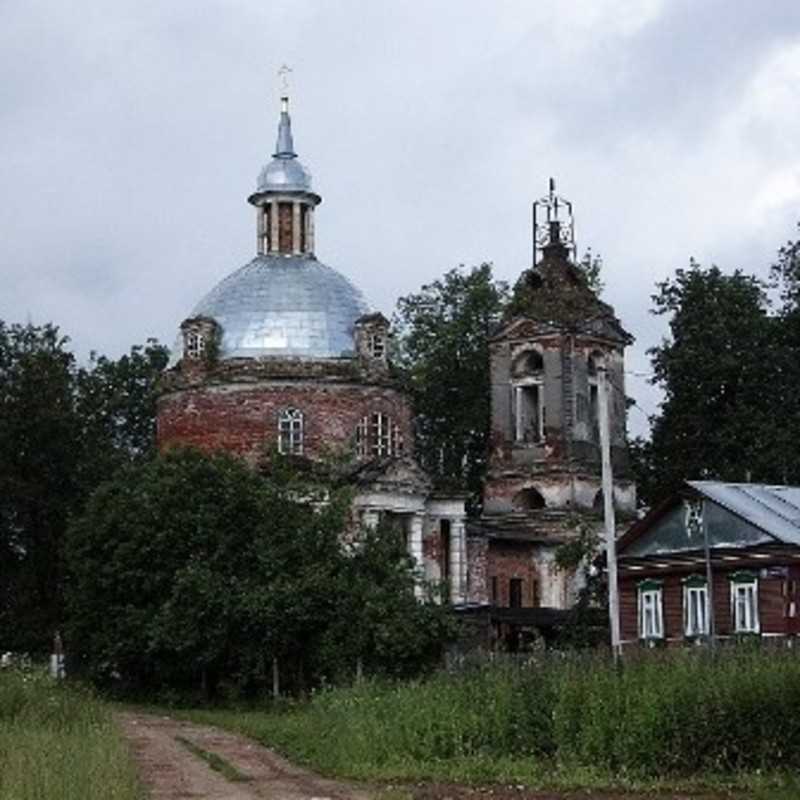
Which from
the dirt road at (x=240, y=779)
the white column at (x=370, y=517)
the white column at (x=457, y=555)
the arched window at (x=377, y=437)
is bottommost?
the dirt road at (x=240, y=779)

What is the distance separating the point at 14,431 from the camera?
53.1 meters

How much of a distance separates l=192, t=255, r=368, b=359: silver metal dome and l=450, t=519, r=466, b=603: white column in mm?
5982

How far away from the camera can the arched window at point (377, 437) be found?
5106 centimetres

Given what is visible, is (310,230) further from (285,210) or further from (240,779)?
(240,779)

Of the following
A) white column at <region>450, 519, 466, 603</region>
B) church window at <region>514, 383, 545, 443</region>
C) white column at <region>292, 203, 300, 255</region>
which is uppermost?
white column at <region>292, 203, 300, 255</region>

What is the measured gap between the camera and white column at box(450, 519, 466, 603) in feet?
168

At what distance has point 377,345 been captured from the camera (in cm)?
5284

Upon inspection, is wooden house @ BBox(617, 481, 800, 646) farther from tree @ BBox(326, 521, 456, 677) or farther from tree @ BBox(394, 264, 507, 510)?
tree @ BBox(394, 264, 507, 510)

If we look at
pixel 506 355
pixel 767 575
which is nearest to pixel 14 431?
pixel 506 355

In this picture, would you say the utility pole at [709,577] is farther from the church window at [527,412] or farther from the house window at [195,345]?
the house window at [195,345]

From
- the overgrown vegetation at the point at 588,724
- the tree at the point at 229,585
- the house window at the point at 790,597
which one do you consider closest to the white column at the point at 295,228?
the tree at the point at 229,585

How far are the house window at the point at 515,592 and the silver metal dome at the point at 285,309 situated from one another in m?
8.91

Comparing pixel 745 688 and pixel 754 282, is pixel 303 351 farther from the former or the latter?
pixel 745 688

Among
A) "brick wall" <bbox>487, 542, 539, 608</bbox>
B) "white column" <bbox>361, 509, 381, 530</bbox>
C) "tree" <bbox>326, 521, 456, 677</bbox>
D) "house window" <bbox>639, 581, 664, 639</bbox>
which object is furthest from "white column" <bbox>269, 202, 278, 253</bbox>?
"tree" <bbox>326, 521, 456, 677</bbox>
